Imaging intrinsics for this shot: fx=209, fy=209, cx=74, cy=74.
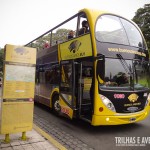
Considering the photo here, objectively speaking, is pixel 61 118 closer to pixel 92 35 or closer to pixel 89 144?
pixel 89 144

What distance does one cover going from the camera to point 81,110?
772 centimetres

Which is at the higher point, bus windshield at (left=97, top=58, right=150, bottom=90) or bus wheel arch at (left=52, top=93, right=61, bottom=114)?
bus windshield at (left=97, top=58, right=150, bottom=90)

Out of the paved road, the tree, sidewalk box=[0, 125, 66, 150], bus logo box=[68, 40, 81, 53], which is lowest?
the paved road

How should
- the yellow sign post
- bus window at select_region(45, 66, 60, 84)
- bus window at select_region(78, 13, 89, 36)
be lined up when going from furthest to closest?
1. bus window at select_region(45, 66, 60, 84)
2. bus window at select_region(78, 13, 89, 36)
3. the yellow sign post

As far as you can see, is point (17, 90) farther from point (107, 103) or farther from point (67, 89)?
point (67, 89)

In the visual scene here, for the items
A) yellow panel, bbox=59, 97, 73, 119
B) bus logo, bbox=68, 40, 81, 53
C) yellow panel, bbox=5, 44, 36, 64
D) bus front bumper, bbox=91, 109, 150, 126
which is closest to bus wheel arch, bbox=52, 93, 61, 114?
yellow panel, bbox=59, 97, 73, 119

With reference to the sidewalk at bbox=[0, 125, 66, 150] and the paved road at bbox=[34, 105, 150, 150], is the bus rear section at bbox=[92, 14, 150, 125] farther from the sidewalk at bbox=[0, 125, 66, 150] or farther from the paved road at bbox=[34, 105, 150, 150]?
the sidewalk at bbox=[0, 125, 66, 150]

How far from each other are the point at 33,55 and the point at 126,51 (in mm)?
3133

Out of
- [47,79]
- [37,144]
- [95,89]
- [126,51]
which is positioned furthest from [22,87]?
[47,79]

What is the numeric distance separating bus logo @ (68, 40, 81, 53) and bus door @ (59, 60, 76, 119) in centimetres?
45

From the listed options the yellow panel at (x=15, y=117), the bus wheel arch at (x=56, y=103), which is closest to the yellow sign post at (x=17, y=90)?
the yellow panel at (x=15, y=117)

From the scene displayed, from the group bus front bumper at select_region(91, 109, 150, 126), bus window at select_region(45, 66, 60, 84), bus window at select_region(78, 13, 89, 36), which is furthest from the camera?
bus window at select_region(45, 66, 60, 84)

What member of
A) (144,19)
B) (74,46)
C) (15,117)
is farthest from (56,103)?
(144,19)

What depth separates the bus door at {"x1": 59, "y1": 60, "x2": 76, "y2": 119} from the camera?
24.3 feet
